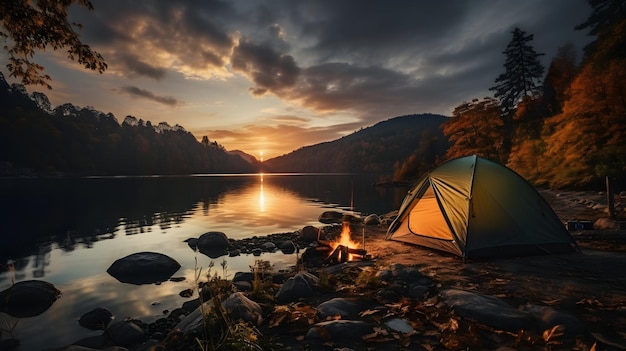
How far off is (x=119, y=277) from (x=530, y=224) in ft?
52.8

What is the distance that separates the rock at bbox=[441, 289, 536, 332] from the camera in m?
A: 5.28

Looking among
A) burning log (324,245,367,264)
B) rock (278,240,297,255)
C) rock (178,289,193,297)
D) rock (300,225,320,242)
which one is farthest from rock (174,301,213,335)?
rock (300,225,320,242)

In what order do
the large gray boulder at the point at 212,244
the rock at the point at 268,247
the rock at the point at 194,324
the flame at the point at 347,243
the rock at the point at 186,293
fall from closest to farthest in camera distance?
1. the rock at the point at 194,324
2. the rock at the point at 186,293
3. the flame at the point at 347,243
4. the rock at the point at 268,247
5. the large gray boulder at the point at 212,244

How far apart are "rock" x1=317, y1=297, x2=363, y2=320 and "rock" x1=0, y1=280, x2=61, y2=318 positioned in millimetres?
9687

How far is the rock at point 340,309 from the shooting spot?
6.22 meters

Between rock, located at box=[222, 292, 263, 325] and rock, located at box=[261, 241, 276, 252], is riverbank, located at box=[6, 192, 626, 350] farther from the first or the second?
rock, located at box=[261, 241, 276, 252]

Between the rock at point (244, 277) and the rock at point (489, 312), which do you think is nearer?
the rock at point (489, 312)

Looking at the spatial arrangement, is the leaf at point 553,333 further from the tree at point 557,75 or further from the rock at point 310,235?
the tree at point 557,75

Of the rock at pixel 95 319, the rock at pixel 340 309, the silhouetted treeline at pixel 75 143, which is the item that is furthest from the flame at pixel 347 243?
the silhouetted treeline at pixel 75 143

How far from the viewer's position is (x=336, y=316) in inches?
239

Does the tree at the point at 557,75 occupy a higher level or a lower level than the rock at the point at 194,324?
higher

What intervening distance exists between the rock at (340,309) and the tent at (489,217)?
16.4 ft

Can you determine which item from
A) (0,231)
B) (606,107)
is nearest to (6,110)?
(0,231)

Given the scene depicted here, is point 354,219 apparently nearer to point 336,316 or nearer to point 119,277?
point 119,277
